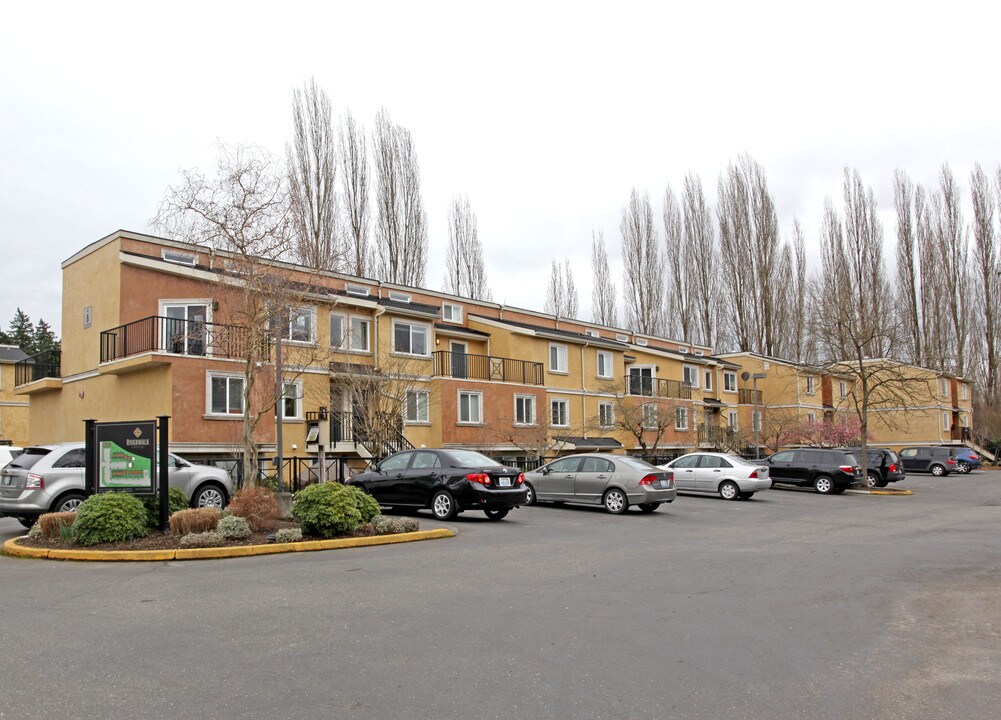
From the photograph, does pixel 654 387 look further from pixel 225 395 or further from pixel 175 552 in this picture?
pixel 175 552

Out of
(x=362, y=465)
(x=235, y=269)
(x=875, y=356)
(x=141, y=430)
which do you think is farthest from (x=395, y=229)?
(x=141, y=430)

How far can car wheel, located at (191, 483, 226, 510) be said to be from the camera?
56.2 ft

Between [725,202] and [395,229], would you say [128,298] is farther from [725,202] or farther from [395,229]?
[725,202]

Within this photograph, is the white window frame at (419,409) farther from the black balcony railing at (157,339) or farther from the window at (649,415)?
the window at (649,415)

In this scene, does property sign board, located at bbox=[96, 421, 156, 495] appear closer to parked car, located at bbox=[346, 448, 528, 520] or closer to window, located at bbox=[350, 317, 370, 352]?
parked car, located at bbox=[346, 448, 528, 520]

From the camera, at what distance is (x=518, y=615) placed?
7836mm

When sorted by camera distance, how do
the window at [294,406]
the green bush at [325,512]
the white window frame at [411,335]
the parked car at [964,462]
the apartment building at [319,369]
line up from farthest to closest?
the parked car at [964,462], the white window frame at [411,335], the window at [294,406], the apartment building at [319,369], the green bush at [325,512]

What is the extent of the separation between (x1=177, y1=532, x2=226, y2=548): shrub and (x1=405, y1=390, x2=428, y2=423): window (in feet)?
54.9

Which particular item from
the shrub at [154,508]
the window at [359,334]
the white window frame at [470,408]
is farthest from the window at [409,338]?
the shrub at [154,508]

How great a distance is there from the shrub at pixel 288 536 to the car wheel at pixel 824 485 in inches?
876

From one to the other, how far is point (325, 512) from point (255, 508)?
60.9 inches

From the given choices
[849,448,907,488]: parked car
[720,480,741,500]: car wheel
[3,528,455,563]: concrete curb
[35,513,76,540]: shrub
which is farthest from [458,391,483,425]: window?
[35,513,76,540]: shrub

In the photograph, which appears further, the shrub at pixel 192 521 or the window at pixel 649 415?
the window at pixel 649 415

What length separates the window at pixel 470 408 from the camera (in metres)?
32.2
